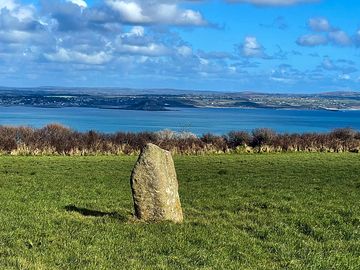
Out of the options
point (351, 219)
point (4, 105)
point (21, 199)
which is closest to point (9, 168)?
point (21, 199)

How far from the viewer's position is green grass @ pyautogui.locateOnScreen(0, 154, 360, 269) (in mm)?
8703

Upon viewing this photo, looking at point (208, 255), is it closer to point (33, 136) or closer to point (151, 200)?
point (151, 200)

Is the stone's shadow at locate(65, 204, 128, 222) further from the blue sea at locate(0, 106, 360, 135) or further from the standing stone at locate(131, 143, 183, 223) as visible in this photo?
the blue sea at locate(0, 106, 360, 135)

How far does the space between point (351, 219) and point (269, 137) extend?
37.5 metres

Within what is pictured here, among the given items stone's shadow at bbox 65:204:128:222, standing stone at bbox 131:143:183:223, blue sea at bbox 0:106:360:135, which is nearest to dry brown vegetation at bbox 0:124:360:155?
blue sea at bbox 0:106:360:135

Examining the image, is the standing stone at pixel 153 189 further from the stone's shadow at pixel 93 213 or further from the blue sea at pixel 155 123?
the blue sea at pixel 155 123

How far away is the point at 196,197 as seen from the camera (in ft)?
54.1

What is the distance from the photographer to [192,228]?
36.8 ft

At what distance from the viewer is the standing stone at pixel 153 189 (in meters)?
11.7

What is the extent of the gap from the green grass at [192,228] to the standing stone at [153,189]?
0.41m

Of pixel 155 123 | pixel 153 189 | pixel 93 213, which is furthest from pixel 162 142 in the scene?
pixel 155 123

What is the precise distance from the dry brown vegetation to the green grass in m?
22.8

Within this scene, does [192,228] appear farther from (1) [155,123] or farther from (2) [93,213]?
(1) [155,123]

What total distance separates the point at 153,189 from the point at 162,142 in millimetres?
34292
